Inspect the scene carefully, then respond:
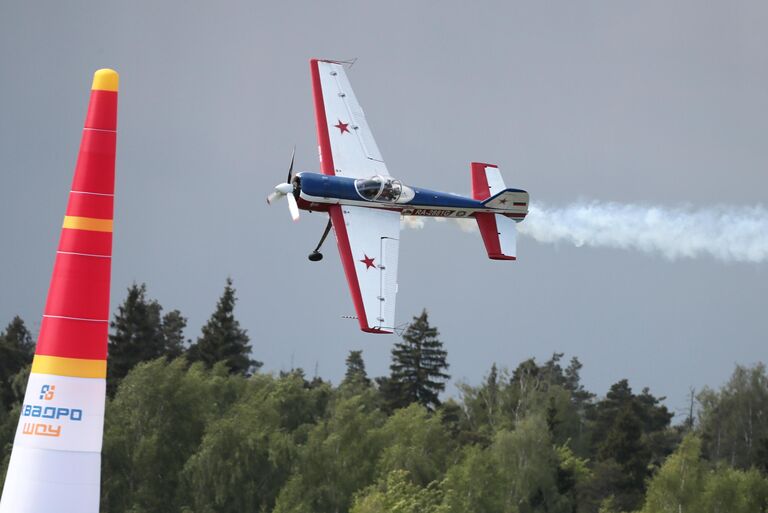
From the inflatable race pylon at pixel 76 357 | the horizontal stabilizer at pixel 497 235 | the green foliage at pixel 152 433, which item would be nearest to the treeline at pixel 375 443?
the green foliage at pixel 152 433

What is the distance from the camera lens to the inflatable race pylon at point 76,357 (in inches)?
559

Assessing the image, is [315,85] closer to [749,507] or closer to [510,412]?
[749,507]

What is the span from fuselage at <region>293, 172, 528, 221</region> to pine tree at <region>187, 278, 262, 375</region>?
6636cm

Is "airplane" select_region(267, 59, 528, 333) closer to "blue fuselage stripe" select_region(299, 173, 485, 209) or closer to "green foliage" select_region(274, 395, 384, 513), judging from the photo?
"blue fuselage stripe" select_region(299, 173, 485, 209)

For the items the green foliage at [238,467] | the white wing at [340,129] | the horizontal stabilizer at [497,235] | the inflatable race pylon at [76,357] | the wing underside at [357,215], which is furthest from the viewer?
the green foliage at [238,467]

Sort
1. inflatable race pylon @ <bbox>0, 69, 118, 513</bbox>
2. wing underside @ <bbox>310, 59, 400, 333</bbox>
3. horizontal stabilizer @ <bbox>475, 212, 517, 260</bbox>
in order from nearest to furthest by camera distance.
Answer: inflatable race pylon @ <bbox>0, 69, 118, 513</bbox> → wing underside @ <bbox>310, 59, 400, 333</bbox> → horizontal stabilizer @ <bbox>475, 212, 517, 260</bbox>

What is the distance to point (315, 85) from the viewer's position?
33.6 meters

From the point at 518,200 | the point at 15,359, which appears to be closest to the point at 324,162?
the point at 518,200

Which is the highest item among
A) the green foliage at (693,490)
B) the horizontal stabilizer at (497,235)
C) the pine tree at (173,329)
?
the pine tree at (173,329)

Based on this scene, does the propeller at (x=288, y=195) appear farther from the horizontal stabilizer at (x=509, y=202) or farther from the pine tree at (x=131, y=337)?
the pine tree at (x=131, y=337)

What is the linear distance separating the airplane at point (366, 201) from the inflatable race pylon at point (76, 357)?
12745 millimetres

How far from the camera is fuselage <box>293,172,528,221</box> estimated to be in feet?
97.0

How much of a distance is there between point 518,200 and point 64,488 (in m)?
19.8

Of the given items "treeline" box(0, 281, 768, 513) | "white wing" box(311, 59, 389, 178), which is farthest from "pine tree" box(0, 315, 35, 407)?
"white wing" box(311, 59, 389, 178)
